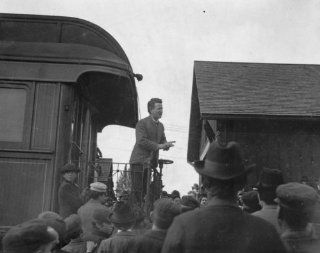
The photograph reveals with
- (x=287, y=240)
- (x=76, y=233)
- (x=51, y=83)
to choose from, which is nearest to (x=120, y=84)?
(x=51, y=83)

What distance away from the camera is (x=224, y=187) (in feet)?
8.79

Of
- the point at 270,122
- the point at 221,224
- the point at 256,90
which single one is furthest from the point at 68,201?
the point at 256,90

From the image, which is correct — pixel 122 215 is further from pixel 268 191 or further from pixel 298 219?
pixel 298 219

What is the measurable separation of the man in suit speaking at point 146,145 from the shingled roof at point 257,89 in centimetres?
454

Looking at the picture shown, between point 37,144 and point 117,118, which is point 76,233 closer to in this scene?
point 37,144

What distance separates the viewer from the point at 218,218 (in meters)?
2.52

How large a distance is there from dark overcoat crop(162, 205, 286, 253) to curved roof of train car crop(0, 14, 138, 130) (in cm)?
521

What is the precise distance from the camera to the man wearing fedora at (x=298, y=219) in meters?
2.96

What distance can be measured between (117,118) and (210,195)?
9008 mm

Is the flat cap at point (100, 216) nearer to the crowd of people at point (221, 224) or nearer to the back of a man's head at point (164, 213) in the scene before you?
the crowd of people at point (221, 224)

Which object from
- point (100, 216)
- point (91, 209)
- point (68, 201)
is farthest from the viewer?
point (68, 201)

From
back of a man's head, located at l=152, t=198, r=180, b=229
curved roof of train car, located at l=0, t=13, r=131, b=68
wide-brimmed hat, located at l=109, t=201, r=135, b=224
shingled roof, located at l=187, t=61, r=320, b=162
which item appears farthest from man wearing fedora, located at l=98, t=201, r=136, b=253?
shingled roof, located at l=187, t=61, r=320, b=162

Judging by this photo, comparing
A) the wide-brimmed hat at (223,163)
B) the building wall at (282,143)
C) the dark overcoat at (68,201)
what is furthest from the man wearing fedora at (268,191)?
the building wall at (282,143)

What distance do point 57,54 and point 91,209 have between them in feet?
9.25
